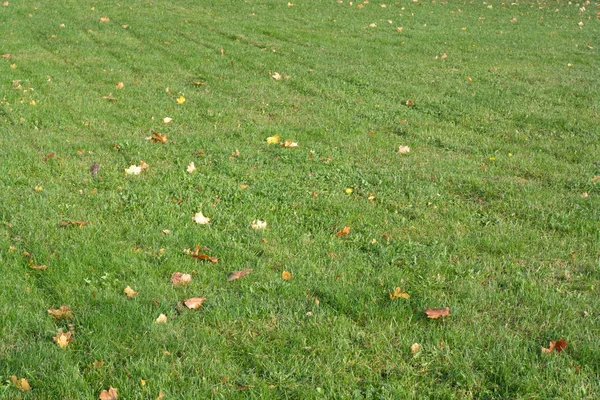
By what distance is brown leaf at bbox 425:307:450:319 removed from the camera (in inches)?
138

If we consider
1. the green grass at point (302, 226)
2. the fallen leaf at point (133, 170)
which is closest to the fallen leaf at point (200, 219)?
the green grass at point (302, 226)

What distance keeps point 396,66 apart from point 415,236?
619cm

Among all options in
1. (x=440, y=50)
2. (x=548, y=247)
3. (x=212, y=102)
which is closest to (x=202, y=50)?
(x=212, y=102)

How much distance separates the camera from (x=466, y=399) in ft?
9.63

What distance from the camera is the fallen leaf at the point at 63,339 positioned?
10.6 ft

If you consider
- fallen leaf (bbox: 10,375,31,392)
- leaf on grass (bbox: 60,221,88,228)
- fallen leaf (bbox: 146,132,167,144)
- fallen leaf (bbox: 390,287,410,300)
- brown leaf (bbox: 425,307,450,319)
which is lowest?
fallen leaf (bbox: 146,132,167,144)

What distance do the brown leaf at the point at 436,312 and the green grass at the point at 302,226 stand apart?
2.0 inches

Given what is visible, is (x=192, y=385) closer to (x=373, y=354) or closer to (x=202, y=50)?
(x=373, y=354)

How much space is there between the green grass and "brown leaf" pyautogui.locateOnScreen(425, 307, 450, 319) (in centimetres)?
5

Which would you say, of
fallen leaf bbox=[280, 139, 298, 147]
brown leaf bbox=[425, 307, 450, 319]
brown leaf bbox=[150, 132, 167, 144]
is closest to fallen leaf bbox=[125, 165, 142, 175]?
brown leaf bbox=[150, 132, 167, 144]

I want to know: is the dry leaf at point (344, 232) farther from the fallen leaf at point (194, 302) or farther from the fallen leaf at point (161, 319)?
the fallen leaf at point (161, 319)

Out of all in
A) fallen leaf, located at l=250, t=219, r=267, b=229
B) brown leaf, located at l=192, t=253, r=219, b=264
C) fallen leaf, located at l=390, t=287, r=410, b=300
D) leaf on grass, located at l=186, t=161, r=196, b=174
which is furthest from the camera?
leaf on grass, located at l=186, t=161, r=196, b=174

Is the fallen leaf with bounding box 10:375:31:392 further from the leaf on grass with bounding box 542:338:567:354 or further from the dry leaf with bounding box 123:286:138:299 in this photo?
the leaf on grass with bounding box 542:338:567:354

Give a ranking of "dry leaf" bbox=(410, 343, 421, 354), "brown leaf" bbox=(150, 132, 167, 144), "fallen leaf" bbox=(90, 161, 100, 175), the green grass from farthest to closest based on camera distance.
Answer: "brown leaf" bbox=(150, 132, 167, 144)
"fallen leaf" bbox=(90, 161, 100, 175)
"dry leaf" bbox=(410, 343, 421, 354)
the green grass
